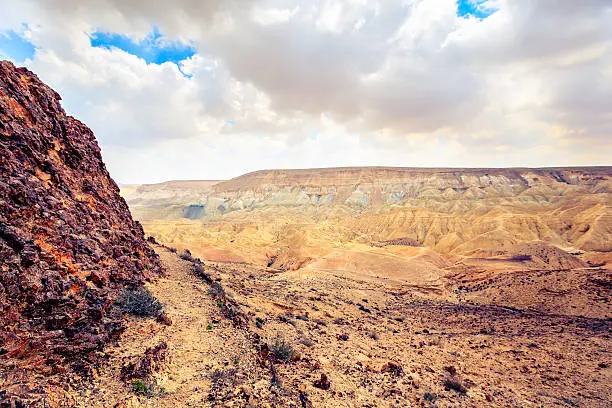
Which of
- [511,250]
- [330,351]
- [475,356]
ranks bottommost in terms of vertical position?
[511,250]

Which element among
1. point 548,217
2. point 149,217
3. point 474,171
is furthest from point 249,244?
point 474,171

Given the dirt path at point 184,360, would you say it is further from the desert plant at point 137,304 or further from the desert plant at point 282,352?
the desert plant at point 282,352

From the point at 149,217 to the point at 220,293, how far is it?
497 ft

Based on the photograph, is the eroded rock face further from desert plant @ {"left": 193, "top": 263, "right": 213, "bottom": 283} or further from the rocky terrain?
desert plant @ {"left": 193, "top": 263, "right": 213, "bottom": 283}

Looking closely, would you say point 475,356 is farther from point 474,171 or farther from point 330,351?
point 474,171

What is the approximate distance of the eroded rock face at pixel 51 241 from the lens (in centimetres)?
719

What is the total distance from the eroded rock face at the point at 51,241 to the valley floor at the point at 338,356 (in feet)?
3.76

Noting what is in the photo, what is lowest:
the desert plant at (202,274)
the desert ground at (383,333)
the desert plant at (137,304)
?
the desert ground at (383,333)

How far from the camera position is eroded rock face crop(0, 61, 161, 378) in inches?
283

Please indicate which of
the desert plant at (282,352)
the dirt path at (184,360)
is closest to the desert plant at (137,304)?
the dirt path at (184,360)

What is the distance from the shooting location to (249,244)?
7138 centimetres

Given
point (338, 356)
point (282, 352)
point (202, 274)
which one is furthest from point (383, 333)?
point (202, 274)

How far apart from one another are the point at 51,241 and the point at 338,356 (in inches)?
418

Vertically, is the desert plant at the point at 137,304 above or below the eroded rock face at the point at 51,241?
below
